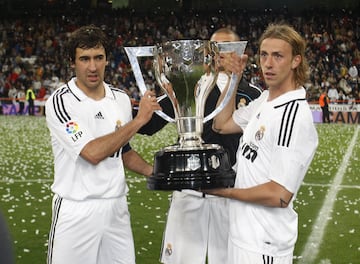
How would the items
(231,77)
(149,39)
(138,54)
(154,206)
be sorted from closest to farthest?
(138,54) < (231,77) < (154,206) < (149,39)

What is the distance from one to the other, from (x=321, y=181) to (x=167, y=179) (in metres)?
7.96

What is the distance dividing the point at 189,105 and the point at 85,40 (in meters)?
0.66

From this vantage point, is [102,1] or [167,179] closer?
[167,179]

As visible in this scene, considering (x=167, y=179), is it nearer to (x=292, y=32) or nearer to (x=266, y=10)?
(x=292, y=32)

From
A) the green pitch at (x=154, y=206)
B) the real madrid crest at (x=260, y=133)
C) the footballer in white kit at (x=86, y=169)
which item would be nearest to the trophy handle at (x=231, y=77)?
the real madrid crest at (x=260, y=133)

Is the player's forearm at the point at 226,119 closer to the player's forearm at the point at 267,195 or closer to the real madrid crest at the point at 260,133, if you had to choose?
the real madrid crest at the point at 260,133

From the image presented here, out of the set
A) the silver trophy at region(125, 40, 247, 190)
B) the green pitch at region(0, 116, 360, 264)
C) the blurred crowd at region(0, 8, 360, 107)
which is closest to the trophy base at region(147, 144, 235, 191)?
the silver trophy at region(125, 40, 247, 190)

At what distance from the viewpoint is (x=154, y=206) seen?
851 centimetres

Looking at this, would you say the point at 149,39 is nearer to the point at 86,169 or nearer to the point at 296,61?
the point at 86,169

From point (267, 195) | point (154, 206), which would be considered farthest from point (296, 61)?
point (154, 206)

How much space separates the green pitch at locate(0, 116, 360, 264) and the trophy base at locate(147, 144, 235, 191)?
2933mm

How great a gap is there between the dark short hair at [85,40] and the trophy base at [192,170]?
0.74m

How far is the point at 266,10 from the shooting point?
35.1 metres

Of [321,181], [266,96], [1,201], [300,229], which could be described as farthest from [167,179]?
[321,181]
